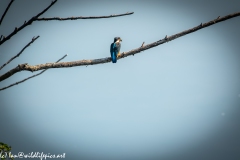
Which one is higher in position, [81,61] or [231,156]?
[231,156]

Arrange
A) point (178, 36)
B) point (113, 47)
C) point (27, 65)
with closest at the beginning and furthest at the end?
point (178, 36), point (27, 65), point (113, 47)

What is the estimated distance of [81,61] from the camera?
1964mm

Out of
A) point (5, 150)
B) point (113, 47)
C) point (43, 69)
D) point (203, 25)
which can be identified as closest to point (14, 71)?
point (43, 69)

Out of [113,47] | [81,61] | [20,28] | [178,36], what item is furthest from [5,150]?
[113,47]

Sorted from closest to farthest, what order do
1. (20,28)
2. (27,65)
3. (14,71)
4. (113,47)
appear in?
(20,28) < (14,71) < (27,65) < (113,47)

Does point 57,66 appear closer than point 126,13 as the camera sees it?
No

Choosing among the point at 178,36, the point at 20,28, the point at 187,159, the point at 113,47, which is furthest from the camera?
Result: the point at 187,159

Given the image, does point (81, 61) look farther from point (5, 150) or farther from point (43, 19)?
point (5, 150)

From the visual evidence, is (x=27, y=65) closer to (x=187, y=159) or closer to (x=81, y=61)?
(x=81, y=61)

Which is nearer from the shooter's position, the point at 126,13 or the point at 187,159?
the point at 126,13

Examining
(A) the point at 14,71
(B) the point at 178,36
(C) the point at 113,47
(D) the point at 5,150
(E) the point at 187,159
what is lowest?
(D) the point at 5,150

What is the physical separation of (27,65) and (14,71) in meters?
0.25

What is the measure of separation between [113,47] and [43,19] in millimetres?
5490

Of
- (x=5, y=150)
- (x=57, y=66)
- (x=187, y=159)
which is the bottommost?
(x=5, y=150)
